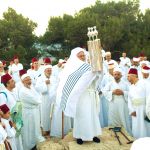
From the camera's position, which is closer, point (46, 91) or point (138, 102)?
point (138, 102)

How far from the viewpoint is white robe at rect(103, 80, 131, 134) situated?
9.01 meters

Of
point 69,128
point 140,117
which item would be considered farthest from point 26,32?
point 140,117

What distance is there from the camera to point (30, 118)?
8.23 m

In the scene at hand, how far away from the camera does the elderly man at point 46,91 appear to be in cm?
930

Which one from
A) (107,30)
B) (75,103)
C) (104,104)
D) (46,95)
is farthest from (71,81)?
(107,30)

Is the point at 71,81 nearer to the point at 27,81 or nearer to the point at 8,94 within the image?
the point at 27,81

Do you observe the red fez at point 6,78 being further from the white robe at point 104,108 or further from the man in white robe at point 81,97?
the white robe at point 104,108

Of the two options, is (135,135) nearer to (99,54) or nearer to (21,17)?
(99,54)

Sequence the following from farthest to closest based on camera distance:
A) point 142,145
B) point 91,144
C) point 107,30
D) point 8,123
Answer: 1. point 107,30
2. point 91,144
3. point 8,123
4. point 142,145

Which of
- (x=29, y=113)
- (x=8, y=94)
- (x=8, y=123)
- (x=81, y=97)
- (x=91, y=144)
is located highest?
(x=8, y=94)

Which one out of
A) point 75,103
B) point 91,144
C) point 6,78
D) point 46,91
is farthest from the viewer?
point 46,91

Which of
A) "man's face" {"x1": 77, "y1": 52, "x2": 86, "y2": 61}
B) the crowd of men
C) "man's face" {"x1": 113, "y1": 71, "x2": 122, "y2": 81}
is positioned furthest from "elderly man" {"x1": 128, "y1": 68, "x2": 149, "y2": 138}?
"man's face" {"x1": 77, "y1": 52, "x2": 86, "y2": 61}

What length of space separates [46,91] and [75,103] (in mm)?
2334

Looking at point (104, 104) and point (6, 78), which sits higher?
point (6, 78)
